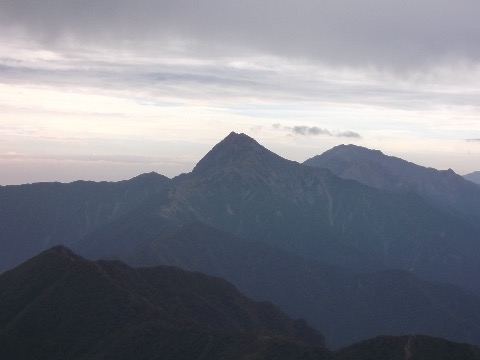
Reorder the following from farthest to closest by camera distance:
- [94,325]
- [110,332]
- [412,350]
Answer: [94,325]
[110,332]
[412,350]

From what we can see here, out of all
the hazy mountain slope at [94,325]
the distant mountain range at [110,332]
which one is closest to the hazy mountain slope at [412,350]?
the distant mountain range at [110,332]

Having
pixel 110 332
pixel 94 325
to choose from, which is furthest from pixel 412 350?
pixel 94 325

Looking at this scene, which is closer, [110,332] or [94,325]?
[110,332]

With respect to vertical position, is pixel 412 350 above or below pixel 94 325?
above

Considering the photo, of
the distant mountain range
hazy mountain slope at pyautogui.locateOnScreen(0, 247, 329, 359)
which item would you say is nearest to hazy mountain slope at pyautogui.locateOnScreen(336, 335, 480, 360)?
the distant mountain range

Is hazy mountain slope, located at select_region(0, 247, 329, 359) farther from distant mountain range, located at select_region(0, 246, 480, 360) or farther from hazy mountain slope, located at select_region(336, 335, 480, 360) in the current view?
hazy mountain slope, located at select_region(336, 335, 480, 360)

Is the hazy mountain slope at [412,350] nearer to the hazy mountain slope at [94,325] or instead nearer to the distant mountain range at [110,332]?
the distant mountain range at [110,332]

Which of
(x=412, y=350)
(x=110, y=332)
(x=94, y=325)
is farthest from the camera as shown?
(x=94, y=325)

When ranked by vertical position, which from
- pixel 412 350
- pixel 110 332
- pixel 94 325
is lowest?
pixel 110 332

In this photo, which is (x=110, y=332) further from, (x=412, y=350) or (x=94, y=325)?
(x=412, y=350)
